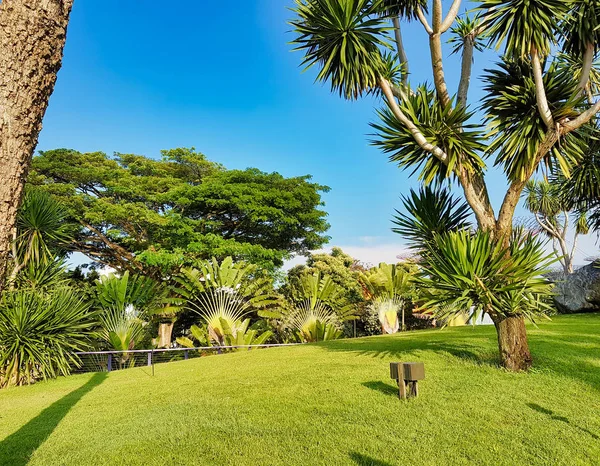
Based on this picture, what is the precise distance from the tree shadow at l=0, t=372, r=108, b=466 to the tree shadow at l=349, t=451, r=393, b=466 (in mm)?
3356

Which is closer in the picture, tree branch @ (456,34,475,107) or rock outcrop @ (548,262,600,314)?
tree branch @ (456,34,475,107)

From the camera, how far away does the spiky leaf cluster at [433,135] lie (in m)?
6.32

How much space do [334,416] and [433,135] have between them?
4.67 meters

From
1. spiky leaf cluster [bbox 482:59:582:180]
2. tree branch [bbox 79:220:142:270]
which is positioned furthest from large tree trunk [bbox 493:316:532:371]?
tree branch [bbox 79:220:142:270]

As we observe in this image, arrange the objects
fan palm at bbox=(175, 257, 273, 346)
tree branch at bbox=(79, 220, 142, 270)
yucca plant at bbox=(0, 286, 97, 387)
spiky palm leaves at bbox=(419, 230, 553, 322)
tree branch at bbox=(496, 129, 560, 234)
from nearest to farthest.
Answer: spiky palm leaves at bbox=(419, 230, 553, 322) < tree branch at bbox=(496, 129, 560, 234) < yucca plant at bbox=(0, 286, 97, 387) < fan palm at bbox=(175, 257, 273, 346) < tree branch at bbox=(79, 220, 142, 270)

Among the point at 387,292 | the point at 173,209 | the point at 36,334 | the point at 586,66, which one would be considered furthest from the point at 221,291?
the point at 586,66

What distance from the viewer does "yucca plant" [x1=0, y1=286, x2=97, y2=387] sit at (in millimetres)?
8625

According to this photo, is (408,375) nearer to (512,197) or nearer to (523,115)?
(512,197)

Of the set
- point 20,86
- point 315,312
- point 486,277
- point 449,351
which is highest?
point 20,86

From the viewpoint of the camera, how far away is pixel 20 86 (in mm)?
1904

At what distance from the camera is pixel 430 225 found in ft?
22.3

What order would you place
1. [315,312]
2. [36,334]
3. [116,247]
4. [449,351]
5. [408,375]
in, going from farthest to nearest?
[116,247], [315,312], [36,334], [449,351], [408,375]

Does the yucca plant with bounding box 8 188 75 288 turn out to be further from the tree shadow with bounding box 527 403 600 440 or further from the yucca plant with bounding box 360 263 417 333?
the yucca plant with bounding box 360 263 417 333

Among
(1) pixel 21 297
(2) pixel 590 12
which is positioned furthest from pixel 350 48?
(1) pixel 21 297
